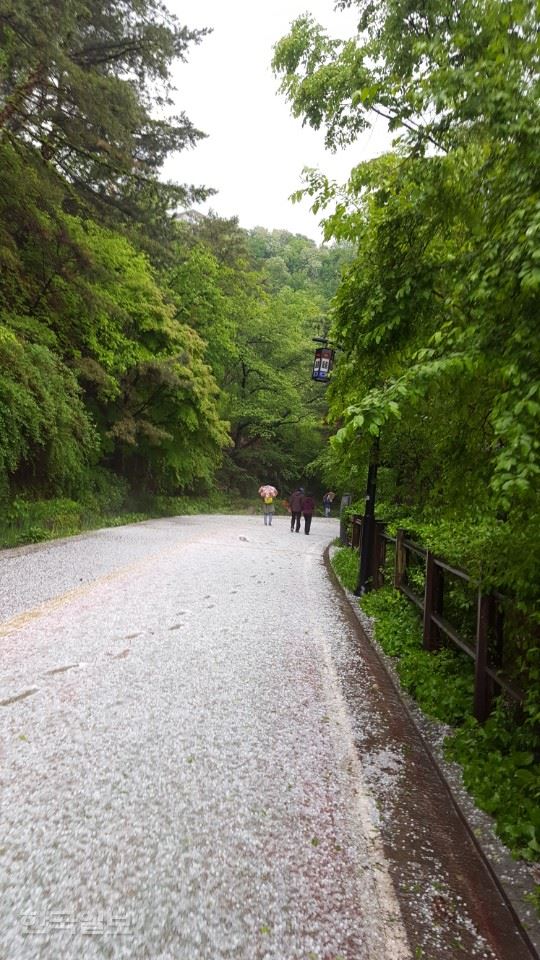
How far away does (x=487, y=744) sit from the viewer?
359 centimetres

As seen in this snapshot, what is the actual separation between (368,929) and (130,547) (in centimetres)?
1119

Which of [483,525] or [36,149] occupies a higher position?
[36,149]

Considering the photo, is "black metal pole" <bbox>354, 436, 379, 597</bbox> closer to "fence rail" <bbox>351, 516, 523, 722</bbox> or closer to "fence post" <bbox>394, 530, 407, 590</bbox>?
"fence rail" <bbox>351, 516, 523, 722</bbox>

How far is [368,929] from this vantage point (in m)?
2.25

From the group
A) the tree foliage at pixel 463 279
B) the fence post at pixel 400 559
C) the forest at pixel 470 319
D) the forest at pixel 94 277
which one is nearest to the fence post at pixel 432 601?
the forest at pixel 470 319

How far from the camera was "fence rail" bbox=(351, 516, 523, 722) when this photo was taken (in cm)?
387

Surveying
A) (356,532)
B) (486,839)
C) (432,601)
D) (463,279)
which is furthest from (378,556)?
(463,279)

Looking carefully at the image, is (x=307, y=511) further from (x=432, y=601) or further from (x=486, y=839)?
(x=486, y=839)

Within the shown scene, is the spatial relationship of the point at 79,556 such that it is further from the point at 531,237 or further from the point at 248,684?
the point at 531,237

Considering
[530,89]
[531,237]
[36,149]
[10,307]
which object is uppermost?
[36,149]

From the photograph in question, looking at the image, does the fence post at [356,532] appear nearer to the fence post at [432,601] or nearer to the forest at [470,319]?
the fence post at [432,601]

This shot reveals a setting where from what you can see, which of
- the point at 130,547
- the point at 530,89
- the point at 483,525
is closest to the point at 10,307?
the point at 130,547

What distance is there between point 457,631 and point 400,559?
2.80 meters

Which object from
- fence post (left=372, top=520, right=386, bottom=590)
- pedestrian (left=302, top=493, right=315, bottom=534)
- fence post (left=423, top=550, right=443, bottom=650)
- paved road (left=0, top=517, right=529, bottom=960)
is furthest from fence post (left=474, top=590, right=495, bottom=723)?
pedestrian (left=302, top=493, right=315, bottom=534)
